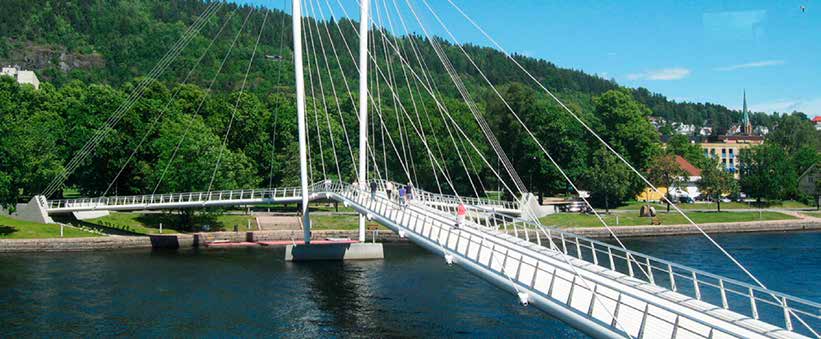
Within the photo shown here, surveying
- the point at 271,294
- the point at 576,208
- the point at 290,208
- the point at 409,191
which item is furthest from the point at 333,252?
the point at 576,208

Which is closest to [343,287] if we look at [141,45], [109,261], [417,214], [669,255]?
[417,214]

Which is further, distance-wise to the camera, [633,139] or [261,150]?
[633,139]

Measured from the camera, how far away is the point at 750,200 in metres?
109

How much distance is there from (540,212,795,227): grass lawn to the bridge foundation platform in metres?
27.1

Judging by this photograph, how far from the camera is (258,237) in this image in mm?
68438

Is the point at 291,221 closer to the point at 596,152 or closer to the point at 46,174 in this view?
the point at 46,174

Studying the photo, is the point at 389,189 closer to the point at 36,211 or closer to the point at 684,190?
the point at 36,211

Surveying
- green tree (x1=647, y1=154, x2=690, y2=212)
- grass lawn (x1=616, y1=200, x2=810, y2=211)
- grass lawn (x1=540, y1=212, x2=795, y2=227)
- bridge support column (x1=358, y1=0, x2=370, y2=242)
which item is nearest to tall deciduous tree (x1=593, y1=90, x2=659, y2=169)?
grass lawn (x1=616, y1=200, x2=810, y2=211)

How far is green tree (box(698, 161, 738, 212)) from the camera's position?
91812 millimetres

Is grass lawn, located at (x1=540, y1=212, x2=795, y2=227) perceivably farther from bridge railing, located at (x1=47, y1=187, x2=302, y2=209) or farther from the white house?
bridge railing, located at (x1=47, y1=187, x2=302, y2=209)

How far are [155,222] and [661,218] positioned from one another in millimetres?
49941

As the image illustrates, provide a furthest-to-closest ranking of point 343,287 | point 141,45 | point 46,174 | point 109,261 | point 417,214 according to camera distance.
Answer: point 141,45 < point 46,174 < point 109,261 < point 343,287 < point 417,214

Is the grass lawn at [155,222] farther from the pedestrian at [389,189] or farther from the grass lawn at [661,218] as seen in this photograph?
the grass lawn at [661,218]

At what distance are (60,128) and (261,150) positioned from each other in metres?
20.5
